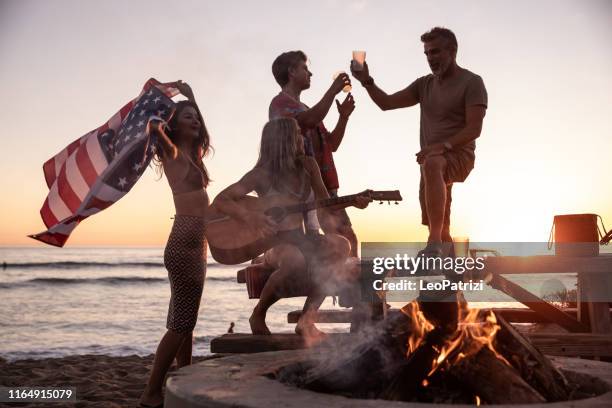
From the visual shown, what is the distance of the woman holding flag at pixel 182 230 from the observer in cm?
412

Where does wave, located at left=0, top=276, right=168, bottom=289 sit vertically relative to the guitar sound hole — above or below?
below

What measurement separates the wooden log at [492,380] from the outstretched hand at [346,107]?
2945 millimetres

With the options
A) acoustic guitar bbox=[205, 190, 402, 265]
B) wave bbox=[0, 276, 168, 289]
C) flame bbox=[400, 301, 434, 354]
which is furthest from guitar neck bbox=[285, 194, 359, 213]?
wave bbox=[0, 276, 168, 289]

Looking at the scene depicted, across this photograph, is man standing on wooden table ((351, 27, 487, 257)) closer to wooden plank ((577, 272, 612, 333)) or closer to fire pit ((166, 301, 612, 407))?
fire pit ((166, 301, 612, 407))

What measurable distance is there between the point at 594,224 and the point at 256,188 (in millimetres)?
3248

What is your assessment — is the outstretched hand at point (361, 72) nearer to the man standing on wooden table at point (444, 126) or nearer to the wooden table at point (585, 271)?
the man standing on wooden table at point (444, 126)

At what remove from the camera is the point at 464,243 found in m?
4.55

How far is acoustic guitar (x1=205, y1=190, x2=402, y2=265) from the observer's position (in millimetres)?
4656

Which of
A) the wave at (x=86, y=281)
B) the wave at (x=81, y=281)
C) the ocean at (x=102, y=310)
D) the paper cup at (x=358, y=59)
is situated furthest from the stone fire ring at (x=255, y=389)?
the wave at (x=81, y=281)

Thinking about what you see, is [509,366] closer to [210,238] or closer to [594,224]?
[210,238]

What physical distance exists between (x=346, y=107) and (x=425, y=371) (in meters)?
2.98

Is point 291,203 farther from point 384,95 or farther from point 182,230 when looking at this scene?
point 384,95

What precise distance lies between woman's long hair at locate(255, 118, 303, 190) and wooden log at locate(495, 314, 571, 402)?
215cm

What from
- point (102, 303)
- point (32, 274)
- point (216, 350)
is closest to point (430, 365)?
point (216, 350)
